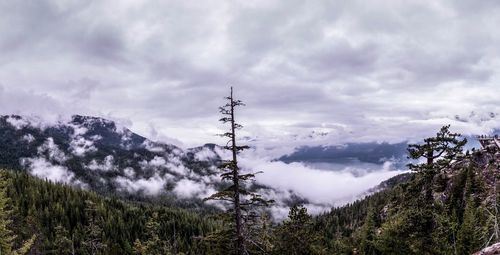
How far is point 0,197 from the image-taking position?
2594cm

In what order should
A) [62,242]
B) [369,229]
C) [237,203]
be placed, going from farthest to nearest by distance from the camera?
[62,242], [369,229], [237,203]

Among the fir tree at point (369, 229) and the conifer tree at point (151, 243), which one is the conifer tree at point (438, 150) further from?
the fir tree at point (369, 229)

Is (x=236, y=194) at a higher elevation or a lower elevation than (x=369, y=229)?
higher

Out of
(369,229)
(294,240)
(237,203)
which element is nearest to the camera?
(237,203)

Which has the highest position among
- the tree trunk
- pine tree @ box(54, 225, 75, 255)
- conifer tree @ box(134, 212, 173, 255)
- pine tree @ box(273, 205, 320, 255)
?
the tree trunk

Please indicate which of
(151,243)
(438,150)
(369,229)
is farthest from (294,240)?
(369,229)

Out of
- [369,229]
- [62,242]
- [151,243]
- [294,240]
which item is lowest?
[62,242]

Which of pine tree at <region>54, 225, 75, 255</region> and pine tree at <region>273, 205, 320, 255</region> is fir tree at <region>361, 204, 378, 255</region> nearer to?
pine tree at <region>273, 205, 320, 255</region>

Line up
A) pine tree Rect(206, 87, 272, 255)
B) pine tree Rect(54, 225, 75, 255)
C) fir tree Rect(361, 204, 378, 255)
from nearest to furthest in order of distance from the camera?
pine tree Rect(206, 87, 272, 255) → fir tree Rect(361, 204, 378, 255) → pine tree Rect(54, 225, 75, 255)

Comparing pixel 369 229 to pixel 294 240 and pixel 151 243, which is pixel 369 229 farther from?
pixel 294 240

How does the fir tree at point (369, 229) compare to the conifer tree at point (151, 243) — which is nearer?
the conifer tree at point (151, 243)

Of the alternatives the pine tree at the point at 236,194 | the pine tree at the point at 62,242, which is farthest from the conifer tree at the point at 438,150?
the pine tree at the point at 62,242

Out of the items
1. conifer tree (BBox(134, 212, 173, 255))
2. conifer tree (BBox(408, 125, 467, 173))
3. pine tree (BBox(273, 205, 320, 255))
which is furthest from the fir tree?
conifer tree (BBox(408, 125, 467, 173))

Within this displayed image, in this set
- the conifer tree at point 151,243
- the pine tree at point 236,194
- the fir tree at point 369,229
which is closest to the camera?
the pine tree at point 236,194
